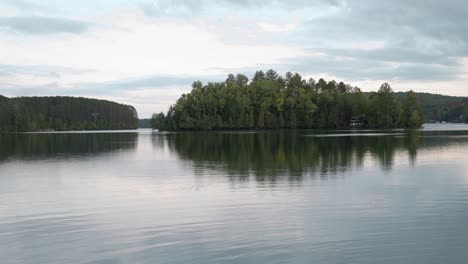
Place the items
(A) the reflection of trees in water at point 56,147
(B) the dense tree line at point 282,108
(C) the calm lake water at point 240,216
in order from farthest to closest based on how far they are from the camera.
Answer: (B) the dense tree line at point 282,108 → (A) the reflection of trees in water at point 56,147 → (C) the calm lake water at point 240,216

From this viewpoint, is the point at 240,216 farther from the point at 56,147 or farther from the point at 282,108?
the point at 282,108

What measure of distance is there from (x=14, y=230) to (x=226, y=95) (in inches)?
5655

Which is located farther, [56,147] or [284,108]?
[284,108]

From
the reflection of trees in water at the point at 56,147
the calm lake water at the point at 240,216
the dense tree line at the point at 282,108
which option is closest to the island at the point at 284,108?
the dense tree line at the point at 282,108

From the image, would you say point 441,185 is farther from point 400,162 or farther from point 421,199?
point 400,162

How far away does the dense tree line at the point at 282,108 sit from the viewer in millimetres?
152625

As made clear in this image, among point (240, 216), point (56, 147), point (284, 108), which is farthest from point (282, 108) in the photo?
point (240, 216)

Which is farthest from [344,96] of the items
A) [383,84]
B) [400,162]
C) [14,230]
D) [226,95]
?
[14,230]

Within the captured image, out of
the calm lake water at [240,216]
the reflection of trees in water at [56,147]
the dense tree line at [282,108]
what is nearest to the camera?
the calm lake water at [240,216]

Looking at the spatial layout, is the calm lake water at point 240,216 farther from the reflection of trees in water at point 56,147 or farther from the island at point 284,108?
the island at point 284,108

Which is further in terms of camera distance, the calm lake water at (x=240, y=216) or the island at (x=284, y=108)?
the island at (x=284, y=108)

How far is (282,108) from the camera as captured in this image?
159 meters

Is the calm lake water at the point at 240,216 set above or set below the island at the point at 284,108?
below

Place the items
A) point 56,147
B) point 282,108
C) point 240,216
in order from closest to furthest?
point 240,216, point 56,147, point 282,108
